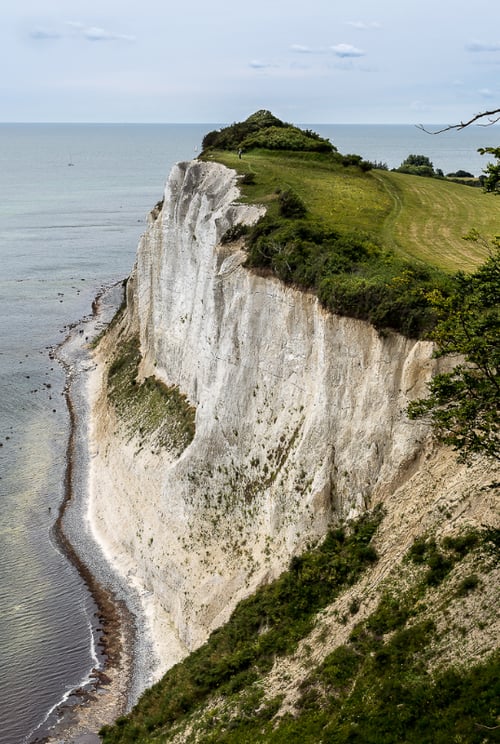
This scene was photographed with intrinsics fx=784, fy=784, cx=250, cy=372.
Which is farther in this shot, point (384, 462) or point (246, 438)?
point (246, 438)

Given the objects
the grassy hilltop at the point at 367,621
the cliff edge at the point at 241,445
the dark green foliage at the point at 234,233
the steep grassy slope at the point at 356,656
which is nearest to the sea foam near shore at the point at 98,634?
the cliff edge at the point at 241,445

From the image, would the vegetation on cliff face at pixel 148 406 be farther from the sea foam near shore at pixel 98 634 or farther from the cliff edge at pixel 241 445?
the sea foam near shore at pixel 98 634

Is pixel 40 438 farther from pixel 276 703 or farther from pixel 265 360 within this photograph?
pixel 276 703

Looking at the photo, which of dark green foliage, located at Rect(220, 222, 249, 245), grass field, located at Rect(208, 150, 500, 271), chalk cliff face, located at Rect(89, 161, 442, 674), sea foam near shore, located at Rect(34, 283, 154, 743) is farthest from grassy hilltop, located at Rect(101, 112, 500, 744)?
dark green foliage, located at Rect(220, 222, 249, 245)

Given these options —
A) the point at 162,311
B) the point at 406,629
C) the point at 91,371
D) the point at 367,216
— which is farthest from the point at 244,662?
the point at 91,371

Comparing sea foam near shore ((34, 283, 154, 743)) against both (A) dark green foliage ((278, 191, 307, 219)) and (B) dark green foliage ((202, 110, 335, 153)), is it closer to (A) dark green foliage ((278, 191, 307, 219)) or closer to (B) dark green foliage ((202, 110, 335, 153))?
(A) dark green foliage ((278, 191, 307, 219))
